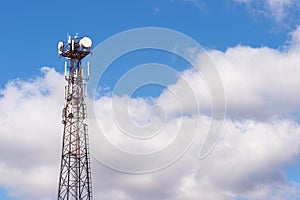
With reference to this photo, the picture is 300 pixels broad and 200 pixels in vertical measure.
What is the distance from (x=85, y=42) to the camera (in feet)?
351

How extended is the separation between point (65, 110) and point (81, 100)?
265cm

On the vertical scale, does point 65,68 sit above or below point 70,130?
above

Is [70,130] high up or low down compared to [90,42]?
down

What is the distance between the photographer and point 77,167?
4129 inches

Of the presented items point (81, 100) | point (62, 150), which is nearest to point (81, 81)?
point (81, 100)

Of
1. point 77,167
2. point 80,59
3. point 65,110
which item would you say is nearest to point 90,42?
point 80,59

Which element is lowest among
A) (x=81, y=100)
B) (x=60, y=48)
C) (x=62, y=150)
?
(x=62, y=150)

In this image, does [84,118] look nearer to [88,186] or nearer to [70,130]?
[70,130]

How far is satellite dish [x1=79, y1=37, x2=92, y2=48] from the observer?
107062 mm

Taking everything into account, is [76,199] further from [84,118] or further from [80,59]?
[80,59]

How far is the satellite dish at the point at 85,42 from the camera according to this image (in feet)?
351

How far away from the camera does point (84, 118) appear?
106812 millimetres

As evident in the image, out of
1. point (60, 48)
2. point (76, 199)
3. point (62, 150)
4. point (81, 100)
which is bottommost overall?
point (76, 199)

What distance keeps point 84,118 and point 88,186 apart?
31.1 feet
